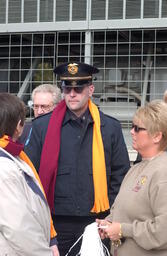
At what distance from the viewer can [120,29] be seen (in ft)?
14.4

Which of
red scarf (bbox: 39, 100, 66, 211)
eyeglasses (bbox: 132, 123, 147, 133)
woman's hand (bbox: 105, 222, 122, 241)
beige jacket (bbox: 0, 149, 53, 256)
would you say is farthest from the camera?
red scarf (bbox: 39, 100, 66, 211)

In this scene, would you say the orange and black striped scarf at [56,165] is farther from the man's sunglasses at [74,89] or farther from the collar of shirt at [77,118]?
the man's sunglasses at [74,89]

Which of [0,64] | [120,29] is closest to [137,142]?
[120,29]

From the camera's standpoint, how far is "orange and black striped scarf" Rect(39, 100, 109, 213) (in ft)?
9.97

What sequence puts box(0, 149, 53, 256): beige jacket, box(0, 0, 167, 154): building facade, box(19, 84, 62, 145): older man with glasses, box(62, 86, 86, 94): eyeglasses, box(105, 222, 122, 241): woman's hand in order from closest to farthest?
box(0, 149, 53, 256): beige jacket → box(105, 222, 122, 241): woman's hand → box(62, 86, 86, 94): eyeglasses → box(19, 84, 62, 145): older man with glasses → box(0, 0, 167, 154): building facade

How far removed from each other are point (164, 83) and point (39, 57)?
1.35m

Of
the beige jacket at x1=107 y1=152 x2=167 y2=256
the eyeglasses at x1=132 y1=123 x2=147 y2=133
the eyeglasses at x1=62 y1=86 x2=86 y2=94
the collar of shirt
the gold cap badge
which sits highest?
the gold cap badge

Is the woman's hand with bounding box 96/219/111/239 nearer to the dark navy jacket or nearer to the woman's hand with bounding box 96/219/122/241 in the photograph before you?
the woman's hand with bounding box 96/219/122/241

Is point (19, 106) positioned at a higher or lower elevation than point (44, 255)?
higher

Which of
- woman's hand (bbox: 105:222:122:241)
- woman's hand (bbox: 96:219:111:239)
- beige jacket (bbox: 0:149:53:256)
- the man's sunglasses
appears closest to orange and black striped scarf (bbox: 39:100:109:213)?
the man's sunglasses

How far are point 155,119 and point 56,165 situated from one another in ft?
2.88

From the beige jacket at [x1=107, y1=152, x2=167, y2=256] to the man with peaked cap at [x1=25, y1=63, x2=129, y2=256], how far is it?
61 cm

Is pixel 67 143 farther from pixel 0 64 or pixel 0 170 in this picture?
pixel 0 64

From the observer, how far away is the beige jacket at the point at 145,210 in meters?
2.21
